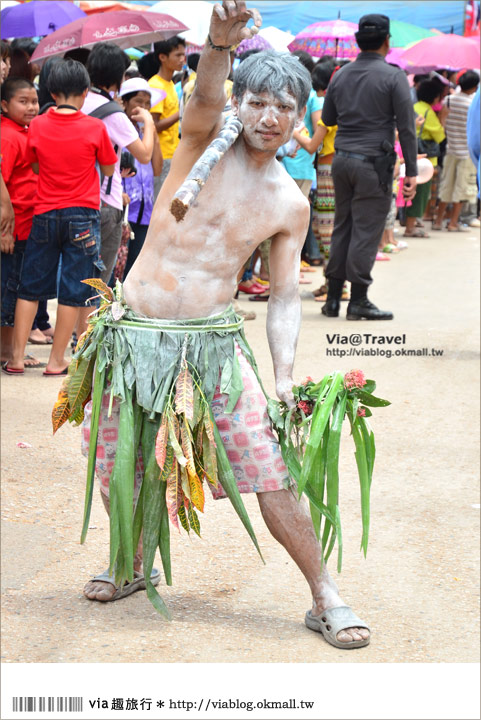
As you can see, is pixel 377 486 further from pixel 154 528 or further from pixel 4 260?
pixel 4 260

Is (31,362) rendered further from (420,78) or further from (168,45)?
(420,78)

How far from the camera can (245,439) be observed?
2.62m

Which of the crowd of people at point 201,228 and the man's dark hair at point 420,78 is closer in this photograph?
the crowd of people at point 201,228

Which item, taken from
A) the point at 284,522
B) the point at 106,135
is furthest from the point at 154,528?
the point at 106,135

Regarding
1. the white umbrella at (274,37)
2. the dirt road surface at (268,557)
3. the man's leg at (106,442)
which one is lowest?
the dirt road surface at (268,557)

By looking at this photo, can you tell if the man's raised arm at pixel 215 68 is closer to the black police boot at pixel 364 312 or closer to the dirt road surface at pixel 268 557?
the dirt road surface at pixel 268 557

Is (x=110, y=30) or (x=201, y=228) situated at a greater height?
(x=110, y=30)

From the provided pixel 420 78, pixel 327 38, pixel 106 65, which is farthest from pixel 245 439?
pixel 420 78

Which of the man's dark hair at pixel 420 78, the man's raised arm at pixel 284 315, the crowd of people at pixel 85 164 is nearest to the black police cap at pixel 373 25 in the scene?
the crowd of people at pixel 85 164

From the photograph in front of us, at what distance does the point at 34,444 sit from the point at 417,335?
8.12 ft

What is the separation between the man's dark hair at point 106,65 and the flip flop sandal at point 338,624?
9.04 ft

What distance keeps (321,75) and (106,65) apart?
1.45 metres

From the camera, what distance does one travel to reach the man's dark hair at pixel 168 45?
6203 mm

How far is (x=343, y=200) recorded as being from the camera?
5.35 m
